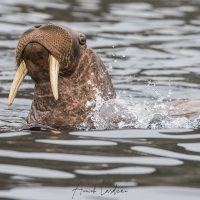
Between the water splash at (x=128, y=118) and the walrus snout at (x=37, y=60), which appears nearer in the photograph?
the walrus snout at (x=37, y=60)

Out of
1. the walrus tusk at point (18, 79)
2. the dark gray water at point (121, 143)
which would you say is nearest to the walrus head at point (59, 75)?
the walrus tusk at point (18, 79)

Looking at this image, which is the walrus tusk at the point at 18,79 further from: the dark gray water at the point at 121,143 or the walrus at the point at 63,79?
the dark gray water at the point at 121,143

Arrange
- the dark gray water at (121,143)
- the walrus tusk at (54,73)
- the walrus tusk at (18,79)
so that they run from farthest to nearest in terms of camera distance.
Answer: the walrus tusk at (18,79) → the walrus tusk at (54,73) → the dark gray water at (121,143)

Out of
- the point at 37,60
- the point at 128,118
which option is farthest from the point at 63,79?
the point at 128,118

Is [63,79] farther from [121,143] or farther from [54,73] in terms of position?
[121,143]

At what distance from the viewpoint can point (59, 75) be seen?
9055 mm

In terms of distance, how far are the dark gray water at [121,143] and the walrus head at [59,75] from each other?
387 mm

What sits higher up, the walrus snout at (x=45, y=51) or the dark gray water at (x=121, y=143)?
the walrus snout at (x=45, y=51)

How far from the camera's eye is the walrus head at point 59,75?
861 cm

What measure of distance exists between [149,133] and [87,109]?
73 centimetres

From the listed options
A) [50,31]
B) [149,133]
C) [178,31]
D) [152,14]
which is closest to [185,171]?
[149,133]

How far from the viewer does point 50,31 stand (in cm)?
863

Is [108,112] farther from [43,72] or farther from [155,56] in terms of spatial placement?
[155,56]

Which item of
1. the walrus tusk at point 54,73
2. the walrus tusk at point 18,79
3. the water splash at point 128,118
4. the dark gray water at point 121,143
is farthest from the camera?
the water splash at point 128,118
